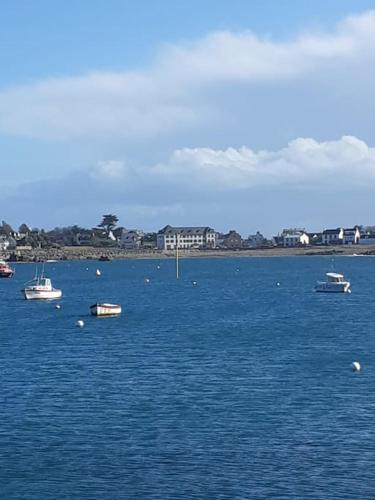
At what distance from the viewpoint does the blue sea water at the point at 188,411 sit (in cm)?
2806

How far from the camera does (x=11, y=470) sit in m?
29.4

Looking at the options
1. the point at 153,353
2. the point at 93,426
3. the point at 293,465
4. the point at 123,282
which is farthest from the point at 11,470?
the point at 123,282

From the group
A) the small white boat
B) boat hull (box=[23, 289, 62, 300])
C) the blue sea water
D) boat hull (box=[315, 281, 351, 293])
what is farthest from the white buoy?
boat hull (box=[315, 281, 351, 293])

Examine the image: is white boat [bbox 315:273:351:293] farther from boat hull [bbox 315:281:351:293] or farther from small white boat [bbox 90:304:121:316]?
small white boat [bbox 90:304:121:316]

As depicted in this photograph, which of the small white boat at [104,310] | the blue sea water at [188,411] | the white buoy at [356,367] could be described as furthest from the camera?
the small white boat at [104,310]

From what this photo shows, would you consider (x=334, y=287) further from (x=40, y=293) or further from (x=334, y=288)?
(x=40, y=293)

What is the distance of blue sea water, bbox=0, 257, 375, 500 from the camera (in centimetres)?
2806

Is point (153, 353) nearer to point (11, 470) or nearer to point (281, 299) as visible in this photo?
point (11, 470)

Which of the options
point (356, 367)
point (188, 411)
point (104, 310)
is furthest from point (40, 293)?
point (188, 411)

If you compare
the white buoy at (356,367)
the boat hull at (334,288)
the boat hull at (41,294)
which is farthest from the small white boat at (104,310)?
the boat hull at (334,288)

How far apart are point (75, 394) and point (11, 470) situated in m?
11.7

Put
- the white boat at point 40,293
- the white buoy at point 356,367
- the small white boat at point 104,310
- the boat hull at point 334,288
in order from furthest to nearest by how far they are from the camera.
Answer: the boat hull at point 334,288 → the white boat at point 40,293 → the small white boat at point 104,310 → the white buoy at point 356,367

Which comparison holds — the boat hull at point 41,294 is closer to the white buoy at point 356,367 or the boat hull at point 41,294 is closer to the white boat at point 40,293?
the white boat at point 40,293

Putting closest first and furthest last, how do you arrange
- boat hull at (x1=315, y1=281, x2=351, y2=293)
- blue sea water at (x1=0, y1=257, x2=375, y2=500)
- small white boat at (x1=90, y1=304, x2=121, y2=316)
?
1. blue sea water at (x1=0, y1=257, x2=375, y2=500)
2. small white boat at (x1=90, y1=304, x2=121, y2=316)
3. boat hull at (x1=315, y1=281, x2=351, y2=293)
